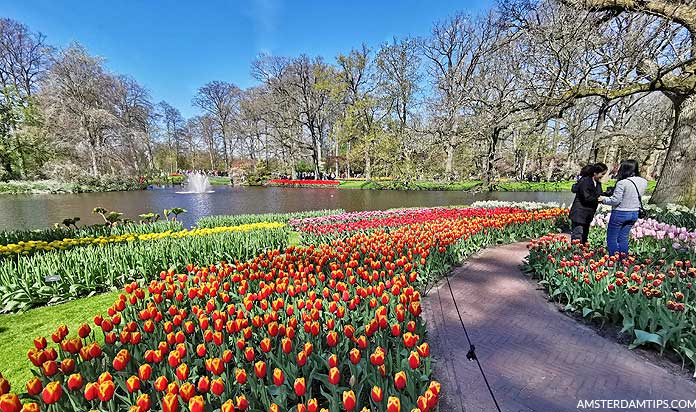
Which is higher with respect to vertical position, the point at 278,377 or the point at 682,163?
the point at 682,163

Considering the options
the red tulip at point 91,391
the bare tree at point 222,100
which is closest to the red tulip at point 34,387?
the red tulip at point 91,391

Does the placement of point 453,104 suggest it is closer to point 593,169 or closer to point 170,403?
point 593,169

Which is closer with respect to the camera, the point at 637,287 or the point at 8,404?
the point at 8,404

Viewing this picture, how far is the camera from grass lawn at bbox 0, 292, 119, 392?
2.85 meters

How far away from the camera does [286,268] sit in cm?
427

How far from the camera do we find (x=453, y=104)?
1155 centimetres

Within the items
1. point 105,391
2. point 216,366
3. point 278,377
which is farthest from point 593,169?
point 105,391

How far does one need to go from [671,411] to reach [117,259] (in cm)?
629

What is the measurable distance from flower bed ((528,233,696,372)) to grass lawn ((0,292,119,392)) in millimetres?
5116

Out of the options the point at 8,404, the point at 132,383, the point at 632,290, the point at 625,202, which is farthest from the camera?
the point at 625,202

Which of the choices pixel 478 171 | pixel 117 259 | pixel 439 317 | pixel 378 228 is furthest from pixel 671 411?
pixel 478 171

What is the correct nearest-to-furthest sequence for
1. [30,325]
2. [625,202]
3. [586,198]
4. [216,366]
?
[216,366] → [30,325] → [625,202] → [586,198]

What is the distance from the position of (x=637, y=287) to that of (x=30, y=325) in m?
6.58

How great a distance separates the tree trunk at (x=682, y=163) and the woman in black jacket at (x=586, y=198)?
4307mm
